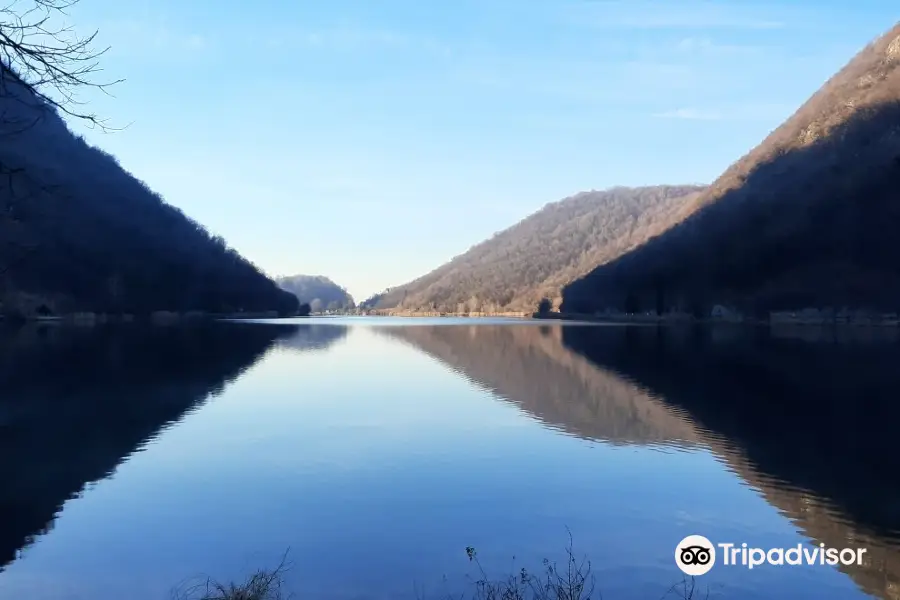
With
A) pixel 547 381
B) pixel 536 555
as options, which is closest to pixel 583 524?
pixel 536 555

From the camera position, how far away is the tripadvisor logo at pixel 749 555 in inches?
432

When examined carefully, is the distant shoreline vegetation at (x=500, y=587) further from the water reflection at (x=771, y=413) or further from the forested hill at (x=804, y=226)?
the forested hill at (x=804, y=226)

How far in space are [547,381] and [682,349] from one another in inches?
958

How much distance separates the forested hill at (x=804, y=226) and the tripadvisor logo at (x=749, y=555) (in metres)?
92.2

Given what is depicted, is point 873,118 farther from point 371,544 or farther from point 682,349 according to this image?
point 371,544

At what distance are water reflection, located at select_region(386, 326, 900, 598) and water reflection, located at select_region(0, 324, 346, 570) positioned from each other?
1266cm

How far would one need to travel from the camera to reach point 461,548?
11.6 m

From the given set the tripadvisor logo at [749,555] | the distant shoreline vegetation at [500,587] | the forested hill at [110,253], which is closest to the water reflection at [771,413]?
the tripadvisor logo at [749,555]

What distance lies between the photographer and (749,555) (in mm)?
11469

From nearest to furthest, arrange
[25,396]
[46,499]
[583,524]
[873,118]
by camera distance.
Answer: [583,524]
[46,499]
[25,396]
[873,118]

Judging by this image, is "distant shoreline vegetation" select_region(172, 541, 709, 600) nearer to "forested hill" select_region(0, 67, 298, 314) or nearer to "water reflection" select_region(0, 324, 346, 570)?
"water reflection" select_region(0, 324, 346, 570)

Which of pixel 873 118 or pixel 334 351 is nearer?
pixel 334 351

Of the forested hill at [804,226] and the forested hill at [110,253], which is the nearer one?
the forested hill at [110,253]

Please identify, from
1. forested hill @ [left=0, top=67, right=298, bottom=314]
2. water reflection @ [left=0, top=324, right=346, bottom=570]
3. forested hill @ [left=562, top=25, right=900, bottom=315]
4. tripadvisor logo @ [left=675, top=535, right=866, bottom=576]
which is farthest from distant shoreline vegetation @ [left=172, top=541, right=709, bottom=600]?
forested hill @ [left=562, top=25, right=900, bottom=315]
